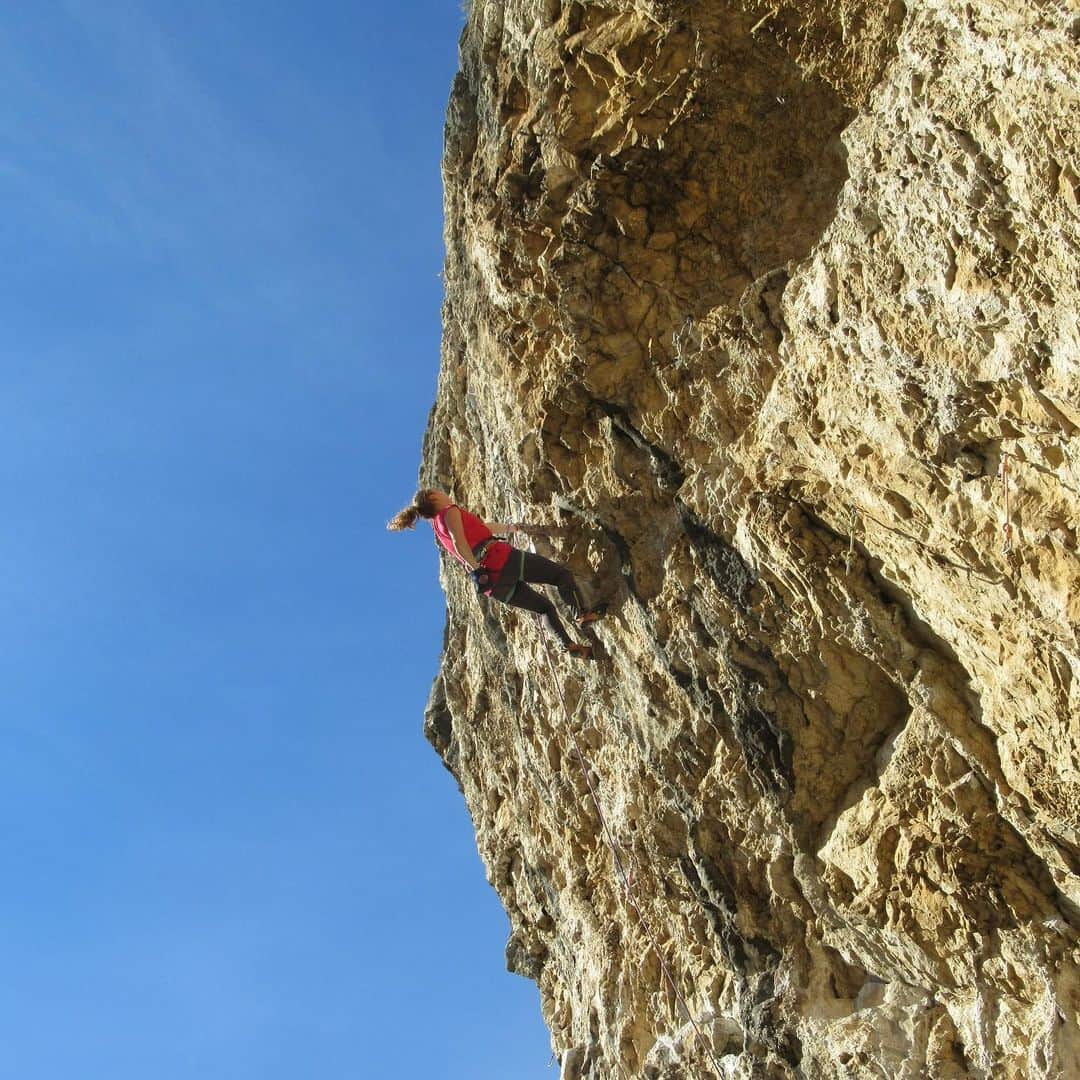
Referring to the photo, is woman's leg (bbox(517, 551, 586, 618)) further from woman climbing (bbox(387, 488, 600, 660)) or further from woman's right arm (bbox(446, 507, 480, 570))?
woman's right arm (bbox(446, 507, 480, 570))

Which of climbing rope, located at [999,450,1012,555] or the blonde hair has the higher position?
the blonde hair

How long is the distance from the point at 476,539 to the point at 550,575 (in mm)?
763

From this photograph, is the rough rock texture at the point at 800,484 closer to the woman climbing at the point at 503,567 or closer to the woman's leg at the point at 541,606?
the woman climbing at the point at 503,567

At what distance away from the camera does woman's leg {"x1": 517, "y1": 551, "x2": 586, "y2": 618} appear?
31.8ft

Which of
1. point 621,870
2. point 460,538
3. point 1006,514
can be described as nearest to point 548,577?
point 460,538

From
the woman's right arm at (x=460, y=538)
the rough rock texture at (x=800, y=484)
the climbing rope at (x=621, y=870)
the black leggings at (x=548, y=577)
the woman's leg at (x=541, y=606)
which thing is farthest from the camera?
the woman's leg at (x=541, y=606)

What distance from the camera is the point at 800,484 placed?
25.1ft

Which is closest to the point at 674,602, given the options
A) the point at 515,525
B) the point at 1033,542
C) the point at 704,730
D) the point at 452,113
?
→ the point at 704,730

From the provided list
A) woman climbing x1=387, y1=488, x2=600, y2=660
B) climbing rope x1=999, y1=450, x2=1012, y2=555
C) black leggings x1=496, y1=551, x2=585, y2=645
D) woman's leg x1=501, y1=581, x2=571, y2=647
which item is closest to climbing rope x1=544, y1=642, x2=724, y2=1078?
woman's leg x1=501, y1=581, x2=571, y2=647

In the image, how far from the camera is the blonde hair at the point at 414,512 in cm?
1021

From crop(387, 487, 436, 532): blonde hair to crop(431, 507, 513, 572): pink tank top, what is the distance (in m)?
0.11

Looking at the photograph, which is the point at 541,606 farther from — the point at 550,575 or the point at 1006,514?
the point at 1006,514

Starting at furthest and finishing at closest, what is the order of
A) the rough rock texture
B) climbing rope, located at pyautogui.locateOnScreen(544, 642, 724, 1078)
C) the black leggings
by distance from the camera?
the black leggings < climbing rope, located at pyautogui.locateOnScreen(544, 642, 724, 1078) < the rough rock texture

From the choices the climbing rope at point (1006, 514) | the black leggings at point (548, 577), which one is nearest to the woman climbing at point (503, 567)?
the black leggings at point (548, 577)
